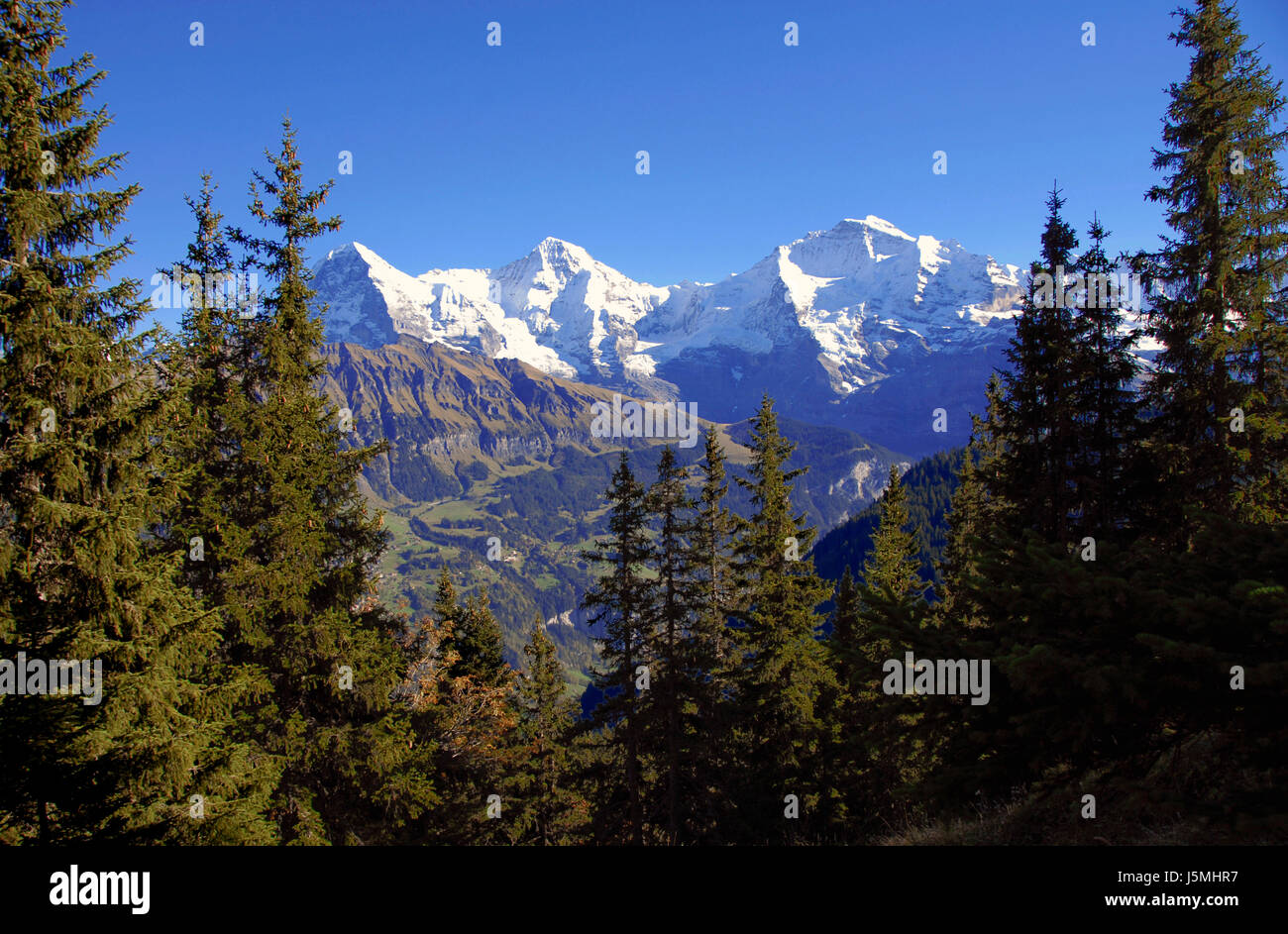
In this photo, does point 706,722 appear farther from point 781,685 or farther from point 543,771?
point 543,771

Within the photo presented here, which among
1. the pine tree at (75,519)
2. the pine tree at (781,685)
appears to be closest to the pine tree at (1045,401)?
the pine tree at (781,685)

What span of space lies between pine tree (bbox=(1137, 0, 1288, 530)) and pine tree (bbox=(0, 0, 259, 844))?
22845 mm

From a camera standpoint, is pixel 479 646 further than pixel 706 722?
Yes

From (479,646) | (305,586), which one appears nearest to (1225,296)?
(305,586)

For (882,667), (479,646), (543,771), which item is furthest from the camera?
(479,646)

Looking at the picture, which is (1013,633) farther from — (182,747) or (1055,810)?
(182,747)

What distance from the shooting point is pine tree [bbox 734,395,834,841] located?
78.5 feet

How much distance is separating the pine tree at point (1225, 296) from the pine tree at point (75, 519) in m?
22.8

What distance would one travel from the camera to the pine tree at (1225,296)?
657 inches

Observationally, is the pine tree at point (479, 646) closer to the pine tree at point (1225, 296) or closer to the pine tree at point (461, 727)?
the pine tree at point (461, 727)

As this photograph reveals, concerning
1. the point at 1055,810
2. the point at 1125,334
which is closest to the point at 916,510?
the point at 1125,334

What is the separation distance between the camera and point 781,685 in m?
24.3

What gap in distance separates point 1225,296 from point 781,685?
17.9 m
